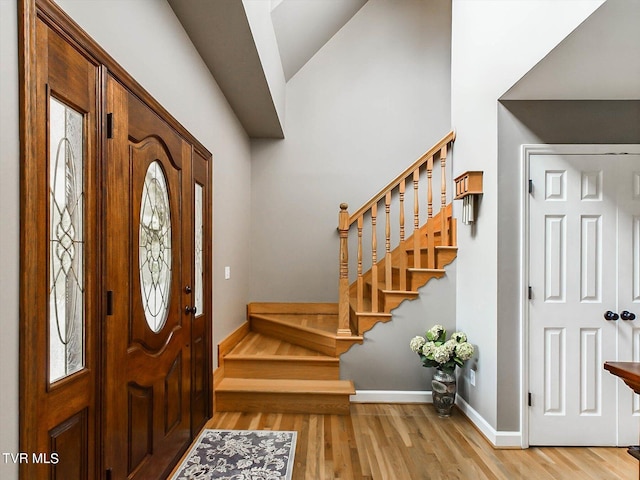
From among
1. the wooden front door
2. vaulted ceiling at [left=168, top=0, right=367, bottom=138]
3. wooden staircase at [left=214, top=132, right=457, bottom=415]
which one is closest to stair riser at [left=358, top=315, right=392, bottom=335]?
wooden staircase at [left=214, top=132, right=457, bottom=415]

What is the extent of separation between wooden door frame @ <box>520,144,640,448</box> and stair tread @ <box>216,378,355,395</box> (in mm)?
1293

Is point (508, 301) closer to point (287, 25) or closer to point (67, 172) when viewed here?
point (67, 172)

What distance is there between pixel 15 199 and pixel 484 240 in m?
2.86

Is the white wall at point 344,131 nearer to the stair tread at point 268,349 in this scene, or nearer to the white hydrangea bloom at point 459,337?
the stair tread at point 268,349

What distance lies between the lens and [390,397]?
12.1 feet

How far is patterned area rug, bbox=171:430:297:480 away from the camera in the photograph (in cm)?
Answer: 242

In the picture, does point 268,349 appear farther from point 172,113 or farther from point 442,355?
point 172,113

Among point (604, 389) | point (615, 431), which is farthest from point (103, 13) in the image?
point (615, 431)

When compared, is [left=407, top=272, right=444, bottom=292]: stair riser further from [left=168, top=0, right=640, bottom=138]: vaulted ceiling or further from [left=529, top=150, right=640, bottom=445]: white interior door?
[left=168, top=0, right=640, bottom=138]: vaulted ceiling

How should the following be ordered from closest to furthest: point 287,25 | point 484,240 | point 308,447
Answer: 1. point 308,447
2. point 484,240
3. point 287,25

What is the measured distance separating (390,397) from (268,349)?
1.21 m

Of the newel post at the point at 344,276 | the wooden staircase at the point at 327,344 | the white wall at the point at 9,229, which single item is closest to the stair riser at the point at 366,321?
the wooden staircase at the point at 327,344

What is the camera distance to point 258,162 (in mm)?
4953

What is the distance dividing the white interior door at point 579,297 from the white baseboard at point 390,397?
980mm
